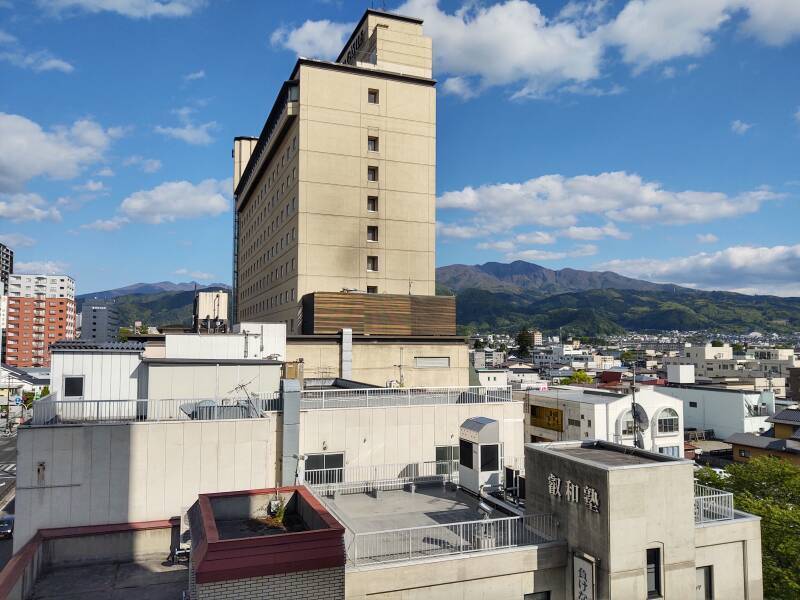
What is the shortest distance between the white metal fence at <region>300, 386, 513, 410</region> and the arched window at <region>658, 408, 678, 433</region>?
42874 mm

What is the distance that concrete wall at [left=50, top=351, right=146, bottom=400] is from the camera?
869 inches

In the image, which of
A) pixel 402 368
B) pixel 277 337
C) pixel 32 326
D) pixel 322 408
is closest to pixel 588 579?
pixel 322 408

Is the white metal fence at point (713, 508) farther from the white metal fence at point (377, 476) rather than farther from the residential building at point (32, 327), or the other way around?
the residential building at point (32, 327)

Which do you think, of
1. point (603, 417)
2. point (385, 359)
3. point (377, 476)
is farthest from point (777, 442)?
point (377, 476)

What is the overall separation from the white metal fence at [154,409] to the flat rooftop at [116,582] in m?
4.48

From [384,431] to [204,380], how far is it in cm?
796

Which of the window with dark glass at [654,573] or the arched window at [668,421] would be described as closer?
the window with dark glass at [654,573]

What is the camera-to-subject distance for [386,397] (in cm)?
2420

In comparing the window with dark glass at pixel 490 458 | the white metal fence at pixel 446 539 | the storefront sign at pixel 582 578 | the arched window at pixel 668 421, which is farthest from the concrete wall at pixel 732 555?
the arched window at pixel 668 421

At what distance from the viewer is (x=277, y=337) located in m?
33.7

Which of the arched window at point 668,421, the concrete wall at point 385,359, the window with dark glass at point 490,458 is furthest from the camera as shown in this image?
the arched window at point 668,421

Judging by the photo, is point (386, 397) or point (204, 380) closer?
point (204, 380)

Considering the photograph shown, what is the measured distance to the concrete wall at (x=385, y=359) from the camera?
41219 millimetres

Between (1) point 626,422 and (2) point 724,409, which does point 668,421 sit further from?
(2) point 724,409
